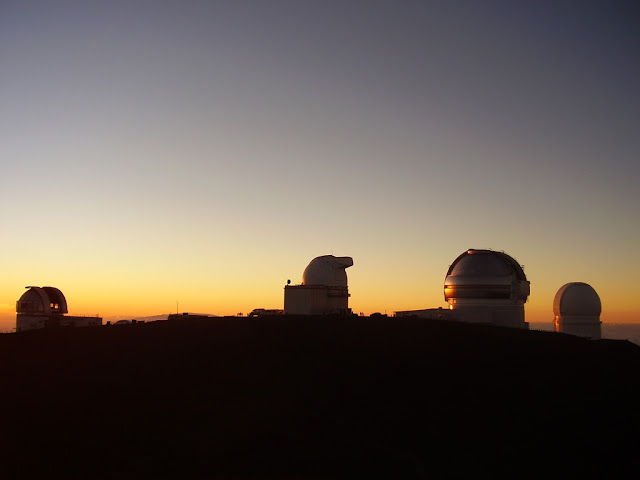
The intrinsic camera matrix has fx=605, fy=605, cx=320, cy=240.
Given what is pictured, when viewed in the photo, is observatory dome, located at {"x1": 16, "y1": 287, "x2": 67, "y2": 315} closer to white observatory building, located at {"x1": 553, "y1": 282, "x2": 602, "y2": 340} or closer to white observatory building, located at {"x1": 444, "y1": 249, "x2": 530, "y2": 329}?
white observatory building, located at {"x1": 444, "y1": 249, "x2": 530, "y2": 329}

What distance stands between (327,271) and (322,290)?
2.05 meters

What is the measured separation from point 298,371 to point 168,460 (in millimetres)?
9613

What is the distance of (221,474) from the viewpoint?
20594 mm

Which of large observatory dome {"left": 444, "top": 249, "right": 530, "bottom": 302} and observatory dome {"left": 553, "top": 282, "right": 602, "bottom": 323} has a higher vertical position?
large observatory dome {"left": 444, "top": 249, "right": 530, "bottom": 302}

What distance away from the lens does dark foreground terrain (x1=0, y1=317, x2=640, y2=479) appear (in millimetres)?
21719

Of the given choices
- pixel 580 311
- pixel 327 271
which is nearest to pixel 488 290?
pixel 580 311

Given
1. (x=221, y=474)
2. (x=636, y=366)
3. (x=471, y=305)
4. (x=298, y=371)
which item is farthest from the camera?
(x=471, y=305)

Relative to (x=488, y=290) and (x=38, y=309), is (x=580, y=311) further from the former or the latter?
(x=38, y=309)

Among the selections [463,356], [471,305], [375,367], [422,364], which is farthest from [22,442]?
[471,305]

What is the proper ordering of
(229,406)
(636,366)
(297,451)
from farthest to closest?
(636,366)
(229,406)
(297,451)

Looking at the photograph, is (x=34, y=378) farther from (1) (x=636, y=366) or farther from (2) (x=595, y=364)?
(1) (x=636, y=366)

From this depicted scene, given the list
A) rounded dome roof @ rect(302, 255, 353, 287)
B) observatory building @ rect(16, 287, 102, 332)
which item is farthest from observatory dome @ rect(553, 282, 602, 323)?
observatory building @ rect(16, 287, 102, 332)

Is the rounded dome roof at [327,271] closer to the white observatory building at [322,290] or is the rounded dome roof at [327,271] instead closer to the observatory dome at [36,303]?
the white observatory building at [322,290]

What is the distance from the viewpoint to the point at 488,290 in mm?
49594
